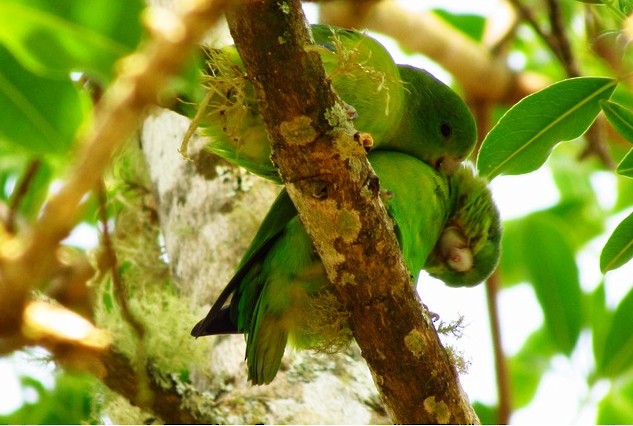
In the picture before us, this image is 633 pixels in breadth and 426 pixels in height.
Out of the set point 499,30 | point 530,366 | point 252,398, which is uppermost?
point 499,30

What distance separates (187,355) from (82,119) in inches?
54.2

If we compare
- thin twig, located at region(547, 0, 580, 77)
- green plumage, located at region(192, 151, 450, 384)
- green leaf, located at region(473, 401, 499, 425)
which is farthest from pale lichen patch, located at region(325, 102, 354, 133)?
thin twig, located at region(547, 0, 580, 77)

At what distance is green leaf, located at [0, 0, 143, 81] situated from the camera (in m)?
1.05

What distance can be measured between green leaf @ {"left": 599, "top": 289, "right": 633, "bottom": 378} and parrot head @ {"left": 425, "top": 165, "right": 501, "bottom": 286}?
1.80 feet

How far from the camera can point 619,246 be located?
1890mm

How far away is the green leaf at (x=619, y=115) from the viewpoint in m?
1.83

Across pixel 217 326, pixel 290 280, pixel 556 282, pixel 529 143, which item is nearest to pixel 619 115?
pixel 529 143

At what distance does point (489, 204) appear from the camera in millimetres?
3049

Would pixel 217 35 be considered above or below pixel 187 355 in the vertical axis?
above

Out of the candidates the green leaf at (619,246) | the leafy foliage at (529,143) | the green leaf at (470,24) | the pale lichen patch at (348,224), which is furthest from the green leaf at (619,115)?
the green leaf at (470,24)

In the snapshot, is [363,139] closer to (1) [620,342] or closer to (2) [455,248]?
(2) [455,248]

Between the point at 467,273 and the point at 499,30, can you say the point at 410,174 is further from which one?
the point at 499,30

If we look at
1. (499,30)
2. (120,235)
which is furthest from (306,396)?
(499,30)

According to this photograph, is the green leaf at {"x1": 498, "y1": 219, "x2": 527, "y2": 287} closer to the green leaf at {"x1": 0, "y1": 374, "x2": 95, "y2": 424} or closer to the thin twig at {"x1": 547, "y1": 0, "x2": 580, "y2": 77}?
the thin twig at {"x1": 547, "y1": 0, "x2": 580, "y2": 77}
